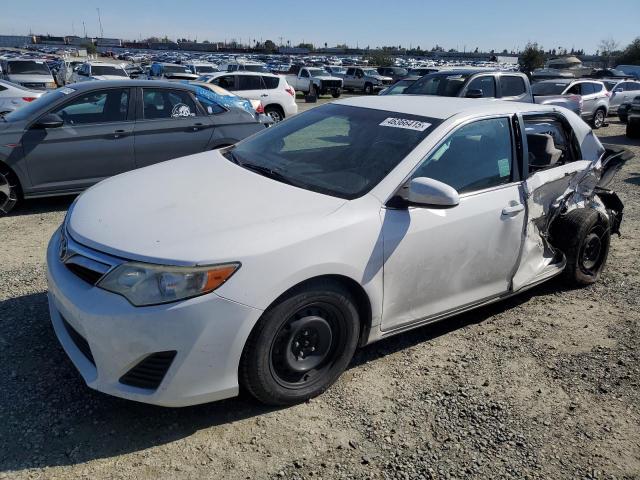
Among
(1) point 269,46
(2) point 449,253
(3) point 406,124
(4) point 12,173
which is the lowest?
(1) point 269,46

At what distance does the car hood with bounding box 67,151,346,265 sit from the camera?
8.20 feet

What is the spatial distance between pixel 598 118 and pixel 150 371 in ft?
58.5

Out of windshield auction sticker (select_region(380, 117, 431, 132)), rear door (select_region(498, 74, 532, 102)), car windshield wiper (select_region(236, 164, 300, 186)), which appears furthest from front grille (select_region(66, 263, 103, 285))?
rear door (select_region(498, 74, 532, 102))

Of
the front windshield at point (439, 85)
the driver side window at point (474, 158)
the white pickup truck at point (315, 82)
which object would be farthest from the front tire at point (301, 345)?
the white pickup truck at point (315, 82)

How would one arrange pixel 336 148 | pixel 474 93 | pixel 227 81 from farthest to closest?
pixel 227 81
pixel 474 93
pixel 336 148

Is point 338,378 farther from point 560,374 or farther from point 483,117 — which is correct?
point 483,117

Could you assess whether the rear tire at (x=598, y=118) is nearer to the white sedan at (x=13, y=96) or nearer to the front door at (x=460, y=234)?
the front door at (x=460, y=234)

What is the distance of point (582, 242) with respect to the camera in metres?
4.32

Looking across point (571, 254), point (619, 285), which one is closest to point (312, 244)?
point (571, 254)

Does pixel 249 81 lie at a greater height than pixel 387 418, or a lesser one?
lesser

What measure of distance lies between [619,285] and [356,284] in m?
3.12

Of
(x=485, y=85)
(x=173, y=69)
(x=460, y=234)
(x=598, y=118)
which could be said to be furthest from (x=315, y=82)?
(x=460, y=234)

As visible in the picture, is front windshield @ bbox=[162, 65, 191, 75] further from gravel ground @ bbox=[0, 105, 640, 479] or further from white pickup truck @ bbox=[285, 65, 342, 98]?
gravel ground @ bbox=[0, 105, 640, 479]

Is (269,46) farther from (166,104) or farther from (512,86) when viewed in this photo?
(166,104)
